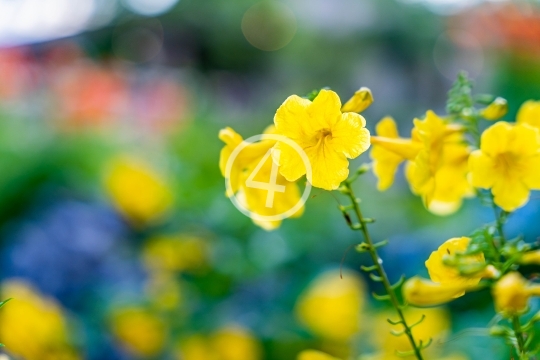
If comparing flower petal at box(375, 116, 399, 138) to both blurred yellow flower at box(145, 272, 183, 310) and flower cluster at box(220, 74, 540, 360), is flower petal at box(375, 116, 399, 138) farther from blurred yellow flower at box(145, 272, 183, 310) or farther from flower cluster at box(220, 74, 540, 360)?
blurred yellow flower at box(145, 272, 183, 310)

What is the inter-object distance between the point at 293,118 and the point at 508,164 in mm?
194

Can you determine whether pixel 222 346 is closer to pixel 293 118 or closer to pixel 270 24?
pixel 293 118

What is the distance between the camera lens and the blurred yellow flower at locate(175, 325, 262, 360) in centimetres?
118

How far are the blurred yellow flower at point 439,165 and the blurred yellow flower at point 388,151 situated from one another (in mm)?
12

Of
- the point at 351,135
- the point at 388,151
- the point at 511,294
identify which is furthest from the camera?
the point at 388,151

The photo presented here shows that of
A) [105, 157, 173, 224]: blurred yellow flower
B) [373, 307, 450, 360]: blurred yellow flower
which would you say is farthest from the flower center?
[105, 157, 173, 224]: blurred yellow flower

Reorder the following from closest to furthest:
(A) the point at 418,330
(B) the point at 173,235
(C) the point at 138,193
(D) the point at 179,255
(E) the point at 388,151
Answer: (E) the point at 388,151 → (A) the point at 418,330 → (D) the point at 179,255 → (B) the point at 173,235 → (C) the point at 138,193

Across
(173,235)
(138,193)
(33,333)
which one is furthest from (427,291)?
(138,193)

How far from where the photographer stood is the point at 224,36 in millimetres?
6391

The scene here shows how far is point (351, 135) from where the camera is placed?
16.4 inches

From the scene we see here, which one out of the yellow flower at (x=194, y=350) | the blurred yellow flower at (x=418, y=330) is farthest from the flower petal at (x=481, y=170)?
the yellow flower at (x=194, y=350)

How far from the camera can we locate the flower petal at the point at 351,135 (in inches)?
16.0

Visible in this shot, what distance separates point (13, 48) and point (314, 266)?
143 inches

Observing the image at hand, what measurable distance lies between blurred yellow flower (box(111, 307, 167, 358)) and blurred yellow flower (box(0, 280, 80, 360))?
248 mm
